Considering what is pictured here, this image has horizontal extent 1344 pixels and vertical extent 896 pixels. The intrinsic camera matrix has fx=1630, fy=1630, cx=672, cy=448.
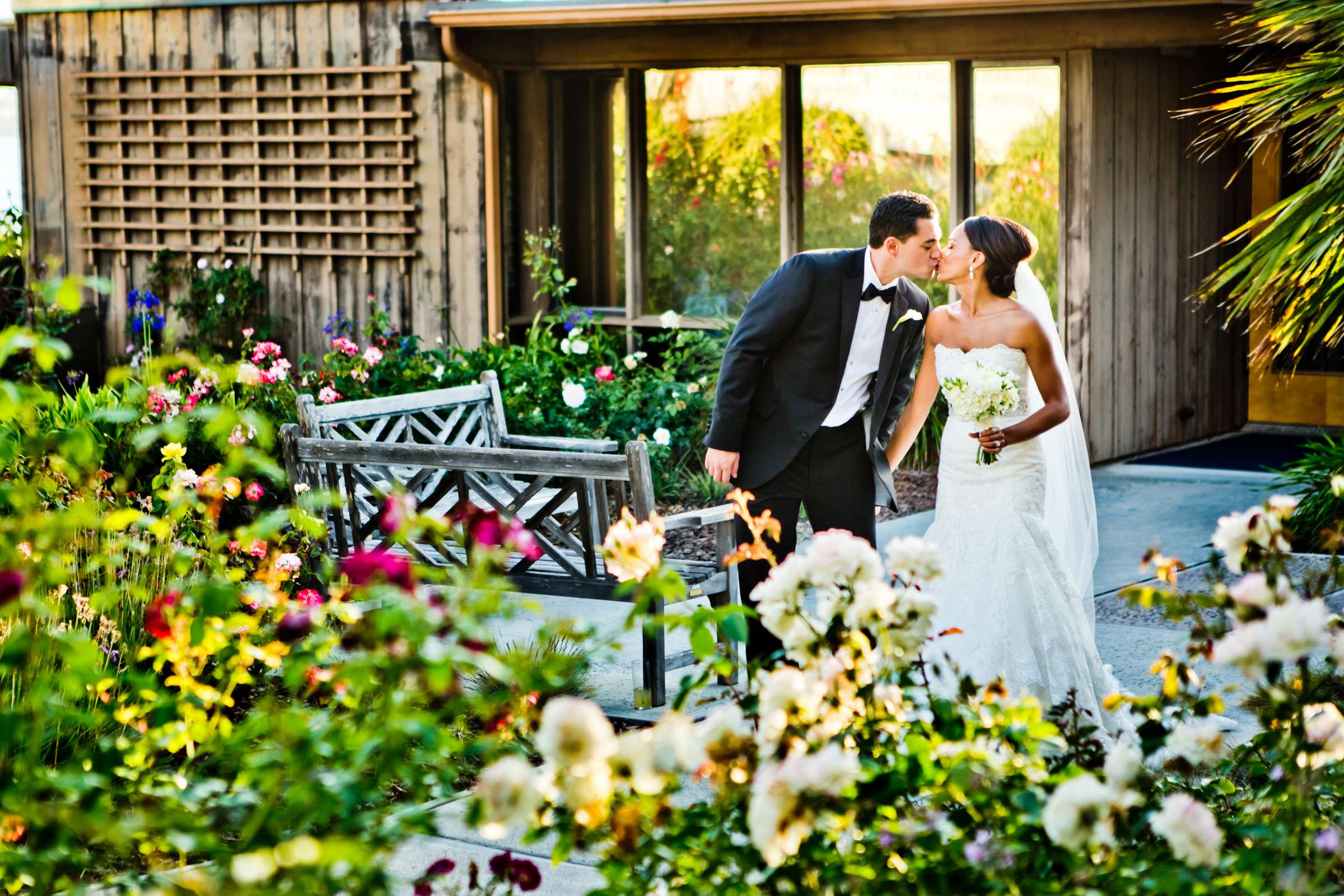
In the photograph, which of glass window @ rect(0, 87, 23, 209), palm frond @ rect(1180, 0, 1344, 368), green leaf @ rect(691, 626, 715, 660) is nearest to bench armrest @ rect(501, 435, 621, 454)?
palm frond @ rect(1180, 0, 1344, 368)

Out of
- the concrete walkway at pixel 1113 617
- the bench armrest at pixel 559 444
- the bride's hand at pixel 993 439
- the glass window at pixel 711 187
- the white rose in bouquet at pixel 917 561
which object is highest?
the glass window at pixel 711 187

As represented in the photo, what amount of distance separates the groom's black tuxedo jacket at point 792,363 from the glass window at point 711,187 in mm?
4942

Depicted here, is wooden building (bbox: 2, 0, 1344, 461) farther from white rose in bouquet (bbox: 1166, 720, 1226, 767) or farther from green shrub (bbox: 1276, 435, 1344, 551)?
white rose in bouquet (bbox: 1166, 720, 1226, 767)

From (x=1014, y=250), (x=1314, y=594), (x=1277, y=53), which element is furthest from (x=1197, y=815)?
(x=1277, y=53)

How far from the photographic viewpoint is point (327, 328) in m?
10.6

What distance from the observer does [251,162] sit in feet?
37.1

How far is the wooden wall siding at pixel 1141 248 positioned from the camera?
9.22 metres

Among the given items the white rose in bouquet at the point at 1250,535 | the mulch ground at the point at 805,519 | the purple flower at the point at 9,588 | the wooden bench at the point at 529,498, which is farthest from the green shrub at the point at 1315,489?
the purple flower at the point at 9,588

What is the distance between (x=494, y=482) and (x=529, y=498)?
593 mm

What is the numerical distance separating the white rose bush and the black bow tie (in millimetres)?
2407

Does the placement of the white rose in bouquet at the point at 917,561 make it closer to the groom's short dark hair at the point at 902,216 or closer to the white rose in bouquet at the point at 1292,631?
the white rose in bouquet at the point at 1292,631

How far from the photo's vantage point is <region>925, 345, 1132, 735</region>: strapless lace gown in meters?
4.96

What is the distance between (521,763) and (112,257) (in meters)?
11.0

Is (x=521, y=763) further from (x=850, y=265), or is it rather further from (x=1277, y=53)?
(x=1277, y=53)
